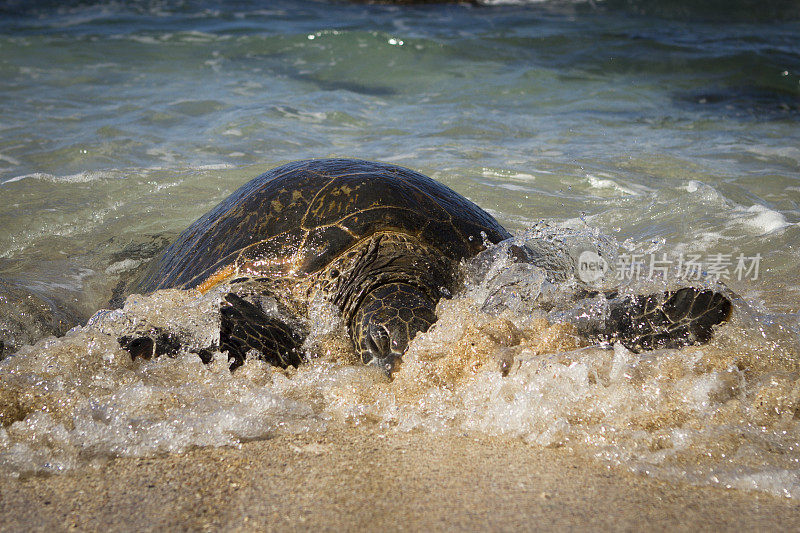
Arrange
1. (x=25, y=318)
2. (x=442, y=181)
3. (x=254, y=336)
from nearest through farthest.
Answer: (x=254, y=336)
(x=25, y=318)
(x=442, y=181)

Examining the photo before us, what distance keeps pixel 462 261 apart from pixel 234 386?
121 cm

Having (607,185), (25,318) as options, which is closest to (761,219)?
(607,185)

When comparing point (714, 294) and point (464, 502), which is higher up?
point (714, 294)

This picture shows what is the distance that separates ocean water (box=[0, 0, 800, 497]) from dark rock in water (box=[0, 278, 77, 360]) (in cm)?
2

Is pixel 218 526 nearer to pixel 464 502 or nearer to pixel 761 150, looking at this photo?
pixel 464 502

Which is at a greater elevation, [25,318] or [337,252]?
[337,252]

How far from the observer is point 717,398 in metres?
2.21

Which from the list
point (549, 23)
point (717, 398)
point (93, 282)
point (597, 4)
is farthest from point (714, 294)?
point (597, 4)

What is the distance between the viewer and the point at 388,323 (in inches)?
98.7

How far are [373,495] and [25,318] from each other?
220 cm

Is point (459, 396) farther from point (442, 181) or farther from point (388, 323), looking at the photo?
point (442, 181)

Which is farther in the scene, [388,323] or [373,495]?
[388,323]

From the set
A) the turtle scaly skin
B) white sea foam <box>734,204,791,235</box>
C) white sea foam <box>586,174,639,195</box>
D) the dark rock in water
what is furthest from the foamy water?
white sea foam <box>586,174,639,195</box>

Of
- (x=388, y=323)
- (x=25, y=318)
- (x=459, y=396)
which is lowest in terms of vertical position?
(x=25, y=318)
